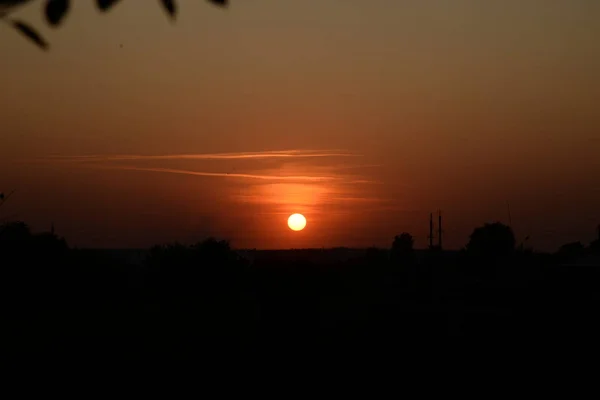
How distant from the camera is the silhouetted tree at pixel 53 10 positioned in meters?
2.09

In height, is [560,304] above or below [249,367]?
above

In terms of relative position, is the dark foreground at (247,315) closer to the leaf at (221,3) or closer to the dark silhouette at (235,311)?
the dark silhouette at (235,311)

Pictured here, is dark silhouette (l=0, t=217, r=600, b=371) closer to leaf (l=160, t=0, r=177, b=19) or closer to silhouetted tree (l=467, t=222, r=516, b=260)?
leaf (l=160, t=0, r=177, b=19)

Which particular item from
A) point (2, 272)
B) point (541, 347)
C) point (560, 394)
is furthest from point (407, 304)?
point (2, 272)

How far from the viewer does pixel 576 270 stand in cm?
4959

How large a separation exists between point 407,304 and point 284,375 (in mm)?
13610

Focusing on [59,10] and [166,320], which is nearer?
[59,10]

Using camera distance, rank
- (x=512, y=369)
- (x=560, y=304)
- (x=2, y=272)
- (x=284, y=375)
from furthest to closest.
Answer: (x=560, y=304)
(x=2, y=272)
(x=512, y=369)
(x=284, y=375)

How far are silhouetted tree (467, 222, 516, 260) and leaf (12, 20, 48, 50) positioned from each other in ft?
266

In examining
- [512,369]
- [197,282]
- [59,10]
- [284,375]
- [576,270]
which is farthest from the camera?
[576,270]

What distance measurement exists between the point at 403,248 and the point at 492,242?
16.9 metres

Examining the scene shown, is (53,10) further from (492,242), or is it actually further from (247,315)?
(492,242)

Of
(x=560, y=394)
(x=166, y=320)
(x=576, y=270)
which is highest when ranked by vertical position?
(x=576, y=270)

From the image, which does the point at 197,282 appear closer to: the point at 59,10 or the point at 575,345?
the point at 575,345
